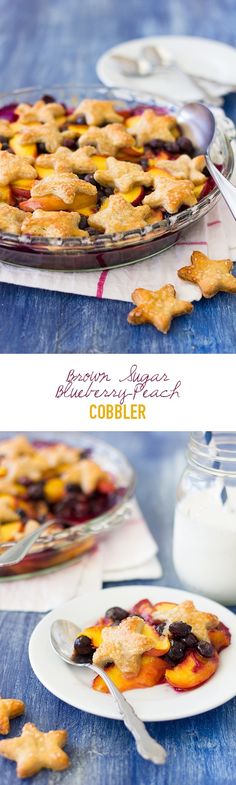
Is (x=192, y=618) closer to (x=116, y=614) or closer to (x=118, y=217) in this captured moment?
(x=116, y=614)

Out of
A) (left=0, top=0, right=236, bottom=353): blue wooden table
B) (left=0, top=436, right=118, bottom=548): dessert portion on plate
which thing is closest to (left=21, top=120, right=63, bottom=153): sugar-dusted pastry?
(left=0, top=0, right=236, bottom=353): blue wooden table

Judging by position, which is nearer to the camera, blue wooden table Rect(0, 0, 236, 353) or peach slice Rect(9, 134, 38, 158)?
blue wooden table Rect(0, 0, 236, 353)

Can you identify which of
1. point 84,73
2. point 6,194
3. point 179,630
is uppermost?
point 84,73

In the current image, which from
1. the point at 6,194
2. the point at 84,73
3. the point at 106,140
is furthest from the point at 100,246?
the point at 84,73

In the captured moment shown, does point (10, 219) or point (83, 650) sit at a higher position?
point (10, 219)

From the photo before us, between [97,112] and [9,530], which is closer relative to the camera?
[97,112]

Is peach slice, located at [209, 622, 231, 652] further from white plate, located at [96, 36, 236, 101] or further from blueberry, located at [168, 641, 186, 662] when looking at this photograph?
white plate, located at [96, 36, 236, 101]

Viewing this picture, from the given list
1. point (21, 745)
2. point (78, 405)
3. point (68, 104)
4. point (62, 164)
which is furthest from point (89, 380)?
point (68, 104)

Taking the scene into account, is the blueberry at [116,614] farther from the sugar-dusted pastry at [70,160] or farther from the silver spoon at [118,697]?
the sugar-dusted pastry at [70,160]
